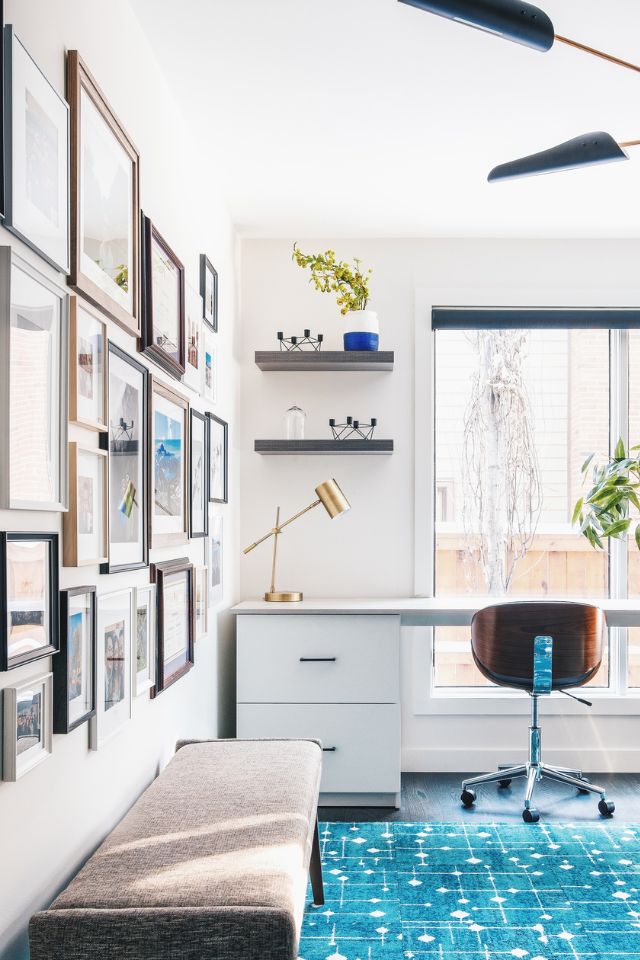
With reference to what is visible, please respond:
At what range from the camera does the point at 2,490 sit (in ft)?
4.22

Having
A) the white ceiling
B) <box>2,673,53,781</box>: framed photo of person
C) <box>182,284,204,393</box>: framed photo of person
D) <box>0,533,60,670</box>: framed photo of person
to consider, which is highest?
the white ceiling

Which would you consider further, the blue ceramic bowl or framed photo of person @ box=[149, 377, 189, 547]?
the blue ceramic bowl

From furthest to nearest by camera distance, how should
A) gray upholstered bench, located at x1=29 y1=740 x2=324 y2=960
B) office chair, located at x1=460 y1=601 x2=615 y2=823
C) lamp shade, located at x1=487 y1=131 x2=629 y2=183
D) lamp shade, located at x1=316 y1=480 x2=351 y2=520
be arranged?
lamp shade, located at x1=316 y1=480 x2=351 y2=520, office chair, located at x1=460 y1=601 x2=615 y2=823, lamp shade, located at x1=487 y1=131 x2=629 y2=183, gray upholstered bench, located at x1=29 y1=740 x2=324 y2=960

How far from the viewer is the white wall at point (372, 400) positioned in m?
3.99

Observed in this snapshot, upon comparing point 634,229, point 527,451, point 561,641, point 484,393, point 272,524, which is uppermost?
point 634,229

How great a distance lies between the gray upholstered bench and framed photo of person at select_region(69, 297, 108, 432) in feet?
2.79

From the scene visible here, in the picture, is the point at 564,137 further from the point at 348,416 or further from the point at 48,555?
the point at 48,555

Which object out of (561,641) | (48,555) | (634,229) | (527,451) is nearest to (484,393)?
(527,451)

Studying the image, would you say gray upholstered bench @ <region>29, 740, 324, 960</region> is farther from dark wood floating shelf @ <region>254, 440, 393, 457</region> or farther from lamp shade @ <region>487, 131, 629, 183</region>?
dark wood floating shelf @ <region>254, 440, 393, 457</region>

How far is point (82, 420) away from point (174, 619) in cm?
104

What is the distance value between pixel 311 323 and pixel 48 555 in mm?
2737

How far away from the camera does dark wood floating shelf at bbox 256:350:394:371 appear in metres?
3.71

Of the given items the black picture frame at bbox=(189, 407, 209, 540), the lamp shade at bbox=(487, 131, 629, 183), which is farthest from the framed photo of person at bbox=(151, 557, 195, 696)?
the lamp shade at bbox=(487, 131, 629, 183)

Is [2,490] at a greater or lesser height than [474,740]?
greater
